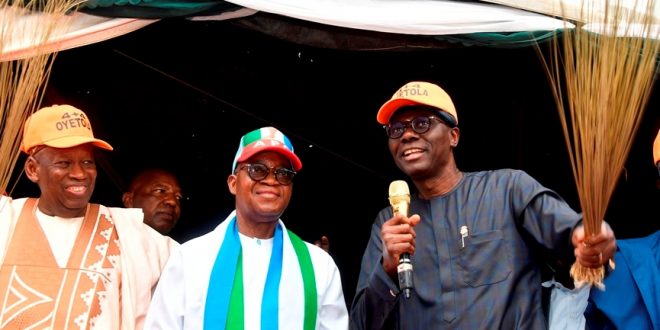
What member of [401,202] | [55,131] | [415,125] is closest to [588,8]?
[415,125]

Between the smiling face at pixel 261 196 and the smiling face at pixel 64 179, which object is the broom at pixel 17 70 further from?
the smiling face at pixel 261 196

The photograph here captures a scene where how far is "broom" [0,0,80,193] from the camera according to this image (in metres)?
3.52

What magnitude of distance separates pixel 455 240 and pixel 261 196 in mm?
712

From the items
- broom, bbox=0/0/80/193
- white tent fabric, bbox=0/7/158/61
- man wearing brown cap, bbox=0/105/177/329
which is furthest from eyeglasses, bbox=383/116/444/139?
broom, bbox=0/0/80/193

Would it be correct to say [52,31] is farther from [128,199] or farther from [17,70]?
[128,199]

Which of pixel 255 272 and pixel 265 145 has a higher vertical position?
pixel 265 145

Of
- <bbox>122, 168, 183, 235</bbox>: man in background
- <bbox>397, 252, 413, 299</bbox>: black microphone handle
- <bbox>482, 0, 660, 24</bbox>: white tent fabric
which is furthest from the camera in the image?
<bbox>122, 168, 183, 235</bbox>: man in background

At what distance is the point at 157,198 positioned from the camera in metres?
5.04

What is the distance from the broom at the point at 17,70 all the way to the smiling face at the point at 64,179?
16 cm

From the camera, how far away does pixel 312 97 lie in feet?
19.0

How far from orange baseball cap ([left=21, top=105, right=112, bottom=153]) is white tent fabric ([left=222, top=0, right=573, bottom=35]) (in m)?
0.78

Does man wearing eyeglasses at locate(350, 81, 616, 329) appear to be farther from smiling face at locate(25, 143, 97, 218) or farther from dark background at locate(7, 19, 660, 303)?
dark background at locate(7, 19, 660, 303)

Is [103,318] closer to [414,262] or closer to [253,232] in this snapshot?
[253,232]

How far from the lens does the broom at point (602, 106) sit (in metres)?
3.03
